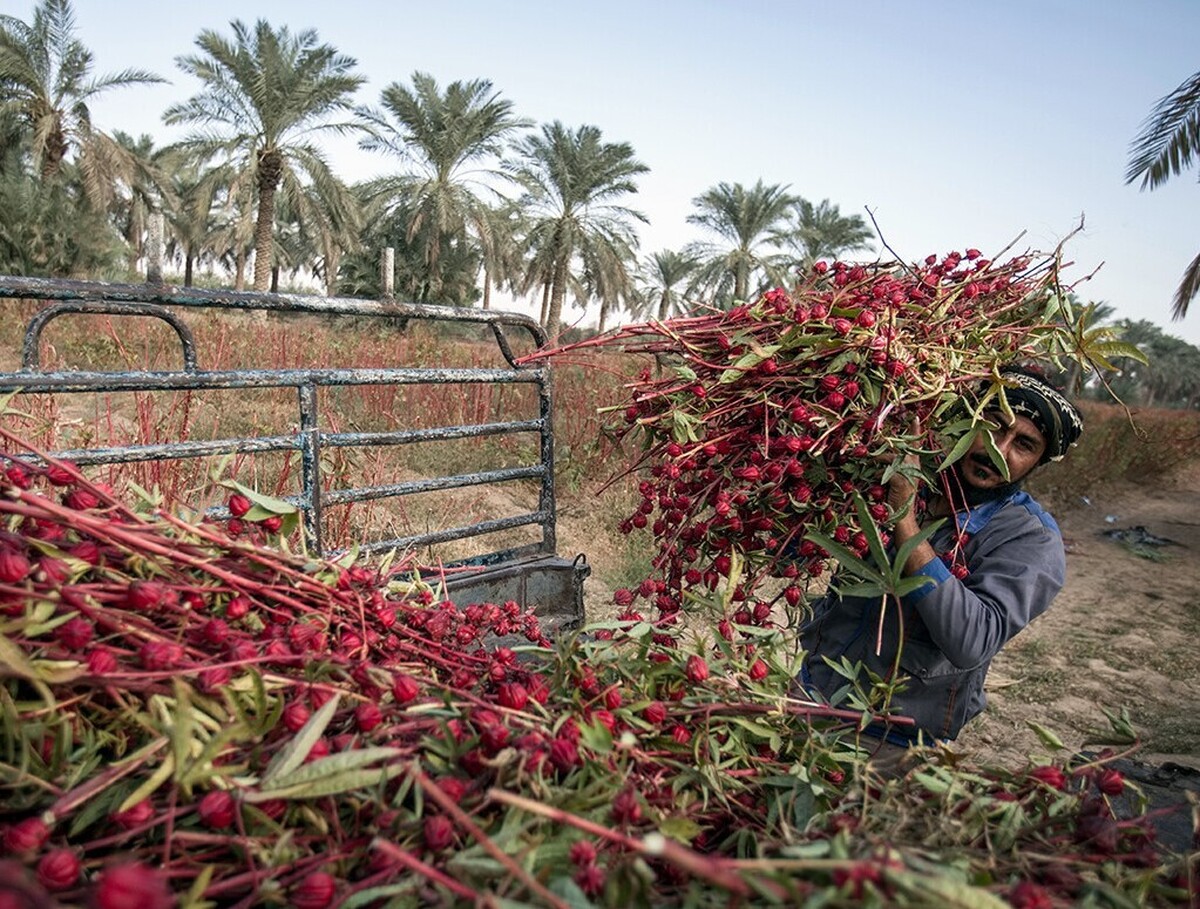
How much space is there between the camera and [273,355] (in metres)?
10.2

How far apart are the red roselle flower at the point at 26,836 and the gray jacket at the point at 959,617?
1.51m

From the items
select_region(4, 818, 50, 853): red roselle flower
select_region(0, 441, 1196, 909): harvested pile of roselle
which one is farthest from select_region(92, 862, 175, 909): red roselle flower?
select_region(4, 818, 50, 853): red roselle flower

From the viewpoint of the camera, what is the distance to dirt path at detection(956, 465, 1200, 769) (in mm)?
4250

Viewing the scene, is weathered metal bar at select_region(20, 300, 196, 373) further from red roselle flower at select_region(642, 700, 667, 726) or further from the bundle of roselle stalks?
red roselle flower at select_region(642, 700, 667, 726)

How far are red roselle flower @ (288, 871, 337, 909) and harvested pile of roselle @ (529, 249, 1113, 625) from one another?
0.88 meters

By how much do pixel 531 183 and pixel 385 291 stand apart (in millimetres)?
20869

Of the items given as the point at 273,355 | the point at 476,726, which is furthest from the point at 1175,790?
the point at 273,355

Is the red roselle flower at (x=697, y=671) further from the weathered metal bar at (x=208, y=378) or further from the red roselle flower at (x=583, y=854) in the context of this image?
the weathered metal bar at (x=208, y=378)

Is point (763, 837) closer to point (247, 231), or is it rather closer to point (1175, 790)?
point (1175, 790)

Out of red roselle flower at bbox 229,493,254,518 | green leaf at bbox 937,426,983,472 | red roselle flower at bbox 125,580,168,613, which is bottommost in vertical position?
red roselle flower at bbox 125,580,168,613

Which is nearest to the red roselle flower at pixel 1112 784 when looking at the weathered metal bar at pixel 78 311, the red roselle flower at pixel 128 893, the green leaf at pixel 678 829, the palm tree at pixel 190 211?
the green leaf at pixel 678 829

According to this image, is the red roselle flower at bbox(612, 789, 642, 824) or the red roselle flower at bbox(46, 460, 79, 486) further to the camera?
the red roselle flower at bbox(46, 460, 79, 486)

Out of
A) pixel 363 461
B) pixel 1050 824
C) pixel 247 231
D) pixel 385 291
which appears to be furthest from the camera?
pixel 247 231

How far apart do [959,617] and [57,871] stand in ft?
5.58
